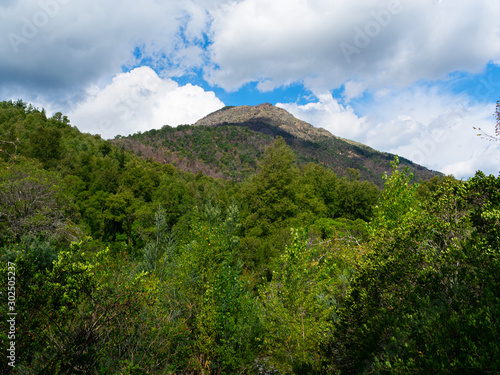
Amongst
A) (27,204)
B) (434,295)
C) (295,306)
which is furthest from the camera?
(27,204)

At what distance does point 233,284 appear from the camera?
1055 cm

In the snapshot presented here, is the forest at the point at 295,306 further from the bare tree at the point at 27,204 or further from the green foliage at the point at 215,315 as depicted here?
the bare tree at the point at 27,204

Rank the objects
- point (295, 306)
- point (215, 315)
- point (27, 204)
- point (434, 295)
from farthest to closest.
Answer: point (27, 204)
point (215, 315)
point (295, 306)
point (434, 295)

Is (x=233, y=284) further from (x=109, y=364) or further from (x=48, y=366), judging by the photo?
(x=48, y=366)

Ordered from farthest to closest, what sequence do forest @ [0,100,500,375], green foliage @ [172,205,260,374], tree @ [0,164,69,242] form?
tree @ [0,164,69,242], green foliage @ [172,205,260,374], forest @ [0,100,500,375]

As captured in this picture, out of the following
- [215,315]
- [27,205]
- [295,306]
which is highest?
[27,205]

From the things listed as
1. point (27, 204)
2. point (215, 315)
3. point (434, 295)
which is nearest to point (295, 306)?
point (215, 315)

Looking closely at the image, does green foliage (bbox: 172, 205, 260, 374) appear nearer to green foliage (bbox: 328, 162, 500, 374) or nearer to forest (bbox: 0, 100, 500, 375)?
forest (bbox: 0, 100, 500, 375)

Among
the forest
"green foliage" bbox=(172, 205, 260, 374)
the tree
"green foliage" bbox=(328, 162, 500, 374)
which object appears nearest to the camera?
"green foliage" bbox=(328, 162, 500, 374)

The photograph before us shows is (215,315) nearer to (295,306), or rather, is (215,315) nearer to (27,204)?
(295,306)

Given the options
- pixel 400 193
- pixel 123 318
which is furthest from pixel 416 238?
pixel 123 318

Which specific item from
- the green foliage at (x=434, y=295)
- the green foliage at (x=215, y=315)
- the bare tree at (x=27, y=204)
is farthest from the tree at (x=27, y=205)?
the green foliage at (x=434, y=295)

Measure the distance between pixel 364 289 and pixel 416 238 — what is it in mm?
1730

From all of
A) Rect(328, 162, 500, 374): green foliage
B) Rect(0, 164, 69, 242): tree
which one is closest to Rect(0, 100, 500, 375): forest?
Rect(328, 162, 500, 374): green foliage
